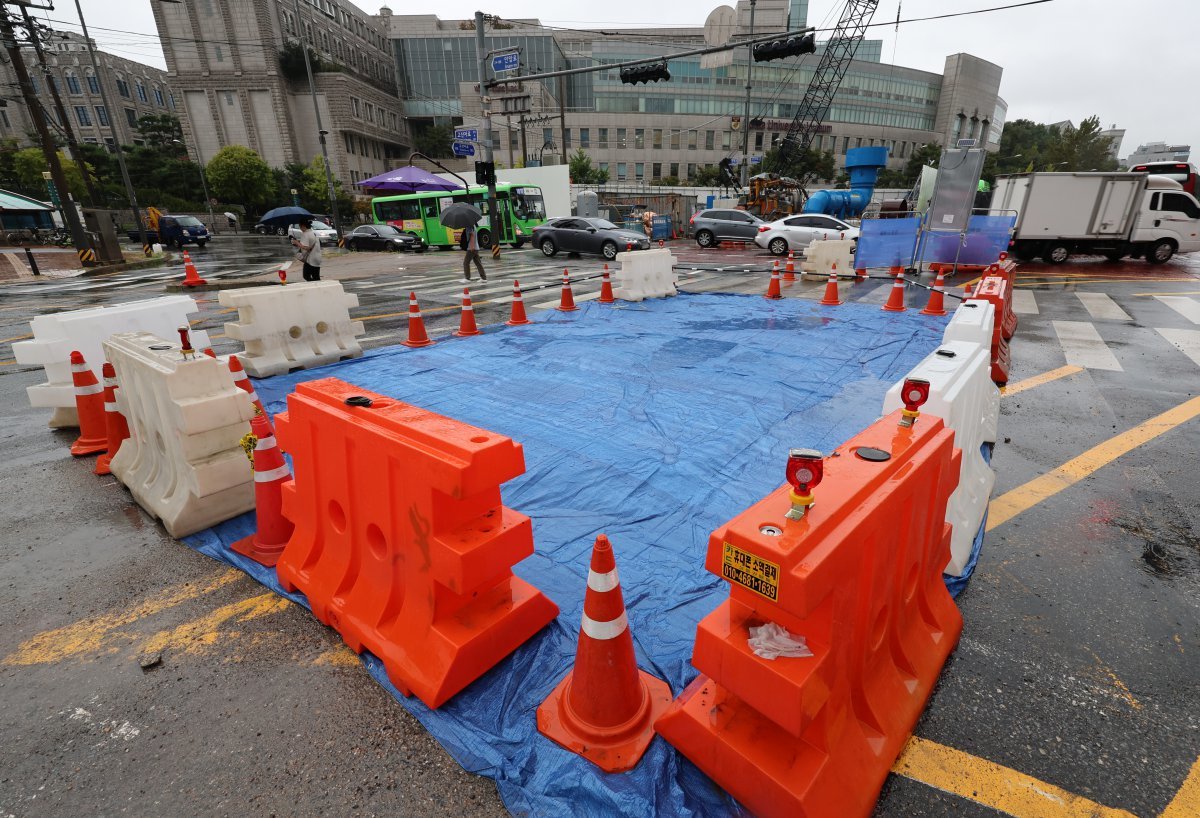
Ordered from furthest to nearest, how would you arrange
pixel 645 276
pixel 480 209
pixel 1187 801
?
pixel 480 209 < pixel 645 276 < pixel 1187 801

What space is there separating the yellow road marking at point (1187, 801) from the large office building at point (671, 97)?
241 ft

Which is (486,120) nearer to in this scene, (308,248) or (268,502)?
(308,248)

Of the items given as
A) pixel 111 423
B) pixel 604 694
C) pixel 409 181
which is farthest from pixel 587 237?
pixel 604 694

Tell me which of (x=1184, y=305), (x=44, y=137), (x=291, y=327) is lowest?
(x=1184, y=305)

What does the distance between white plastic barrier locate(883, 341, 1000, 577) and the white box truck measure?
18117 mm

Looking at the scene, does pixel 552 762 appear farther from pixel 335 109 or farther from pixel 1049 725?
pixel 335 109

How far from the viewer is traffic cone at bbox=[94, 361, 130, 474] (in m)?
4.38

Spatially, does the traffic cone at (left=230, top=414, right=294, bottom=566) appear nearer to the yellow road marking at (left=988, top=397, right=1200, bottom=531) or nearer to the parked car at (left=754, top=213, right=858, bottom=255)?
the yellow road marking at (left=988, top=397, right=1200, bottom=531)

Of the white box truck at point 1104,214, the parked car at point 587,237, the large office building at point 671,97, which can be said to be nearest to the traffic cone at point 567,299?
the parked car at point 587,237

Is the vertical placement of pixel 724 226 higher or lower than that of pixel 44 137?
lower

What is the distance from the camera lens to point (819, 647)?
1796mm

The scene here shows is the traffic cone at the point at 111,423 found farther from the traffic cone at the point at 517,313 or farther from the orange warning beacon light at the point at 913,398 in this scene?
the traffic cone at the point at 517,313

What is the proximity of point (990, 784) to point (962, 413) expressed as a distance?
203 cm

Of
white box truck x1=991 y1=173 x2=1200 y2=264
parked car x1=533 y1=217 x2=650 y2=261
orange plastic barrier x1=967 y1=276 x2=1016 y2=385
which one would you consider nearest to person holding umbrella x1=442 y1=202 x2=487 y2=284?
parked car x1=533 y1=217 x2=650 y2=261
